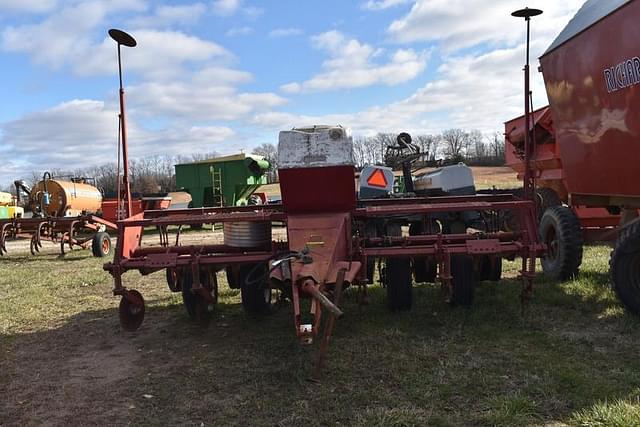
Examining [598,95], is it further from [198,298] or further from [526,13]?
[198,298]

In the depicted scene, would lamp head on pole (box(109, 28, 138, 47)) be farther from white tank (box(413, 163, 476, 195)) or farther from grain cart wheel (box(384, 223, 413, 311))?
white tank (box(413, 163, 476, 195))

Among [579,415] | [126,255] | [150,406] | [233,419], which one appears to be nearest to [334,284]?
[233,419]

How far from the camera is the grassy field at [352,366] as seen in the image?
3211 millimetres

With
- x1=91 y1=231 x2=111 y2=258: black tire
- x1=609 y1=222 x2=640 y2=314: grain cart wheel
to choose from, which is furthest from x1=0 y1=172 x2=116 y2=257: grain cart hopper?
x1=609 y1=222 x2=640 y2=314: grain cart wheel

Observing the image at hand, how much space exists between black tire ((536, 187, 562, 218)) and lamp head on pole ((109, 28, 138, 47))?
256 inches

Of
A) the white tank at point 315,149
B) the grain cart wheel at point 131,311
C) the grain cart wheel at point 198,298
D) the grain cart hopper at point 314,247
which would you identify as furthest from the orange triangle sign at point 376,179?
the grain cart wheel at point 131,311

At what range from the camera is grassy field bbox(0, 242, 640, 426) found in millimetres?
3211

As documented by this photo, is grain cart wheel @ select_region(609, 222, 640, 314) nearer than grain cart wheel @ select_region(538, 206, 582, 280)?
Yes

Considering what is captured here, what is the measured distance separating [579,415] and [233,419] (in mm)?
1882

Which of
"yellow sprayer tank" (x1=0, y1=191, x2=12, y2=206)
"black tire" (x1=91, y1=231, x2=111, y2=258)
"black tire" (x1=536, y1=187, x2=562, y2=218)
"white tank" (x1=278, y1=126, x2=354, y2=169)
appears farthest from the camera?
"yellow sprayer tank" (x1=0, y1=191, x2=12, y2=206)

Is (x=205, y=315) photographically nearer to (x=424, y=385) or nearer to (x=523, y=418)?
(x=424, y=385)

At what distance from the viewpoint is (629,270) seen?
15.8 feet

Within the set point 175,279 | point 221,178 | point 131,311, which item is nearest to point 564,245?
point 175,279

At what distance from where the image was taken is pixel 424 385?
11.6ft
